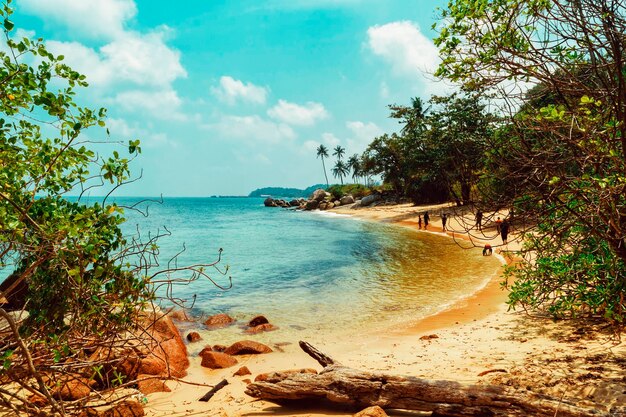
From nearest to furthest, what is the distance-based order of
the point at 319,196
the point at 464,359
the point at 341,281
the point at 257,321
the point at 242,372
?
the point at 464,359, the point at 242,372, the point at 257,321, the point at 341,281, the point at 319,196

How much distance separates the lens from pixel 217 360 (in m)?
9.24

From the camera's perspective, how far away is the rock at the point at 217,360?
30.1 feet

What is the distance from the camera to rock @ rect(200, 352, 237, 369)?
9.17 metres

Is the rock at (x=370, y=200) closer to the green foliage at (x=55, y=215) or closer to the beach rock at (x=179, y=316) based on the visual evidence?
the beach rock at (x=179, y=316)

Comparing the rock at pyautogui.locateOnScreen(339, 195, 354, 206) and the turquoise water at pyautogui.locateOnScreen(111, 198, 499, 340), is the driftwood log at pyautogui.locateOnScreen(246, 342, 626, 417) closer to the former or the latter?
the turquoise water at pyautogui.locateOnScreen(111, 198, 499, 340)

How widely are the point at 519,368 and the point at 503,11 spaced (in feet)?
18.4

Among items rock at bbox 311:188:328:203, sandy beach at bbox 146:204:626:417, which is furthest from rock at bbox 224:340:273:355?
rock at bbox 311:188:328:203

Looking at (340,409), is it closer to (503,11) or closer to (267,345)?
(267,345)

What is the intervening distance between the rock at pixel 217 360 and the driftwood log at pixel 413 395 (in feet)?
10.1

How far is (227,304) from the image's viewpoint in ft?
52.2

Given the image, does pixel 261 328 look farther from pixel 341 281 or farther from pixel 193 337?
pixel 341 281

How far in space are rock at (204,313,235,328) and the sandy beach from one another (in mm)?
1916

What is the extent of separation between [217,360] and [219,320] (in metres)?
4.17

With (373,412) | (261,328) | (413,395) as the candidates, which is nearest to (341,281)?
(261,328)
